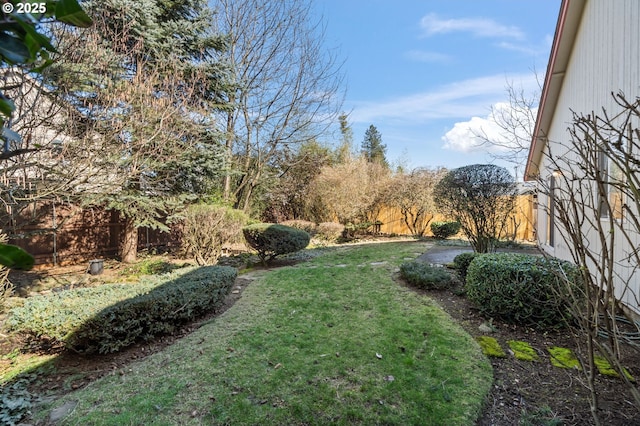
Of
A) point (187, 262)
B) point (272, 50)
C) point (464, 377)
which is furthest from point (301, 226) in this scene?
point (464, 377)

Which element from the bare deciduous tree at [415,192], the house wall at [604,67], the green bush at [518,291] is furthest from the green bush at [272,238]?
the bare deciduous tree at [415,192]

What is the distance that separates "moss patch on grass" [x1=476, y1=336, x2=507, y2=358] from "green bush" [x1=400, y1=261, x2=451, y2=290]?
67.5 inches

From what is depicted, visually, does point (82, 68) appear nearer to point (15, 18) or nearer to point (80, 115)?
point (80, 115)

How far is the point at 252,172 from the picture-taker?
1253 centimetres

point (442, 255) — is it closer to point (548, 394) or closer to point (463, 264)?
point (463, 264)

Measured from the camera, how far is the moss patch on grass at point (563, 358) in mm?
3152

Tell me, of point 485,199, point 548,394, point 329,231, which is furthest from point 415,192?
point 548,394

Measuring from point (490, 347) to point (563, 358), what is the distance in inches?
27.8

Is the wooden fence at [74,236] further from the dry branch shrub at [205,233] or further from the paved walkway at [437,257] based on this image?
the paved walkway at [437,257]

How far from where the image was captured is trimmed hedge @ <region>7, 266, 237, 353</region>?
10.4ft

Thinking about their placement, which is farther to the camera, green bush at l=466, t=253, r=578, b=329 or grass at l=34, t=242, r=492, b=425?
green bush at l=466, t=253, r=578, b=329

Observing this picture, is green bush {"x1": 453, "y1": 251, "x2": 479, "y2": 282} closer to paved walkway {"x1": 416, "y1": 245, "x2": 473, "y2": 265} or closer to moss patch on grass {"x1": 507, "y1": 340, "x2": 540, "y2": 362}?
paved walkway {"x1": 416, "y1": 245, "x2": 473, "y2": 265}

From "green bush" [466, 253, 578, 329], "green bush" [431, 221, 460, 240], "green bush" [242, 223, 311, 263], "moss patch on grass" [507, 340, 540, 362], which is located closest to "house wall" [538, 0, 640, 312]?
"green bush" [466, 253, 578, 329]

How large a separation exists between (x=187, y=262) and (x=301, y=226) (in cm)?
579
